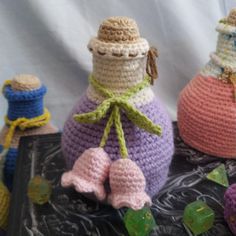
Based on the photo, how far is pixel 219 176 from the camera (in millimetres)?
605

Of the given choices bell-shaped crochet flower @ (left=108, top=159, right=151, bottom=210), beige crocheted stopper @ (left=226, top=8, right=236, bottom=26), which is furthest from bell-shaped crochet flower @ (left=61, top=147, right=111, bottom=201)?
beige crocheted stopper @ (left=226, top=8, right=236, bottom=26)

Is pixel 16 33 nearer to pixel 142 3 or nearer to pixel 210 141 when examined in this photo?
pixel 142 3

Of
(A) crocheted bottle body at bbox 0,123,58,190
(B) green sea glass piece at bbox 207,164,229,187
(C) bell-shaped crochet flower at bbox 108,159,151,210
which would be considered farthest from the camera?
(A) crocheted bottle body at bbox 0,123,58,190

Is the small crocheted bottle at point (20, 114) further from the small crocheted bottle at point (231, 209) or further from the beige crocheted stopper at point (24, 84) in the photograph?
the small crocheted bottle at point (231, 209)

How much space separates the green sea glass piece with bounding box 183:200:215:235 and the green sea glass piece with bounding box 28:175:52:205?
204mm

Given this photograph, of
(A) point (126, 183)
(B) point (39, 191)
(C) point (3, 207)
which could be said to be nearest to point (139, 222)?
(A) point (126, 183)

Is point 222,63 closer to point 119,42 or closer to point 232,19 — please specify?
point 232,19

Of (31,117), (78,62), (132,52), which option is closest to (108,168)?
(132,52)

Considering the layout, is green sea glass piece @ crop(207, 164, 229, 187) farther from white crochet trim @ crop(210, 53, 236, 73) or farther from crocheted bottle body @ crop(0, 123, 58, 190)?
crocheted bottle body @ crop(0, 123, 58, 190)

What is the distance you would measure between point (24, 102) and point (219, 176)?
0.38 metres

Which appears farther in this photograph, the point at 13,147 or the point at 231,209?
the point at 13,147

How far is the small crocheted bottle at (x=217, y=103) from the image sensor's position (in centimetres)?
61

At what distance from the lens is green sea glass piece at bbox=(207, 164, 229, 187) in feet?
1.97

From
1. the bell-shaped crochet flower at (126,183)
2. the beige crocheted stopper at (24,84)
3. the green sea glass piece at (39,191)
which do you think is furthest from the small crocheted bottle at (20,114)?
the bell-shaped crochet flower at (126,183)
